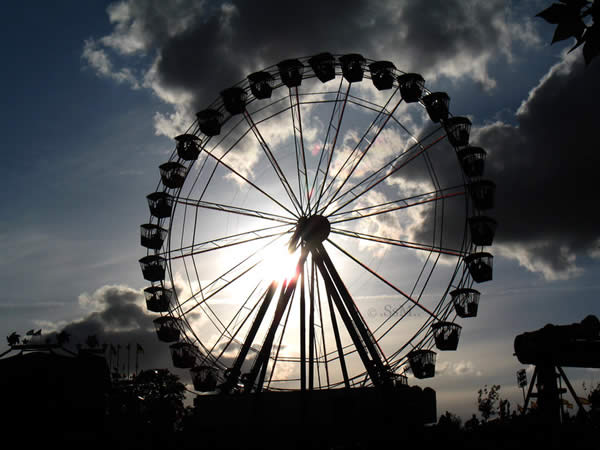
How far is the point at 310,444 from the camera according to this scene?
51.9ft

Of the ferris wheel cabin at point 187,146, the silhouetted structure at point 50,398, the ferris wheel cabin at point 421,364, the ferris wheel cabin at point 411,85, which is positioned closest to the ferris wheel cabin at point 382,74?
the ferris wheel cabin at point 411,85

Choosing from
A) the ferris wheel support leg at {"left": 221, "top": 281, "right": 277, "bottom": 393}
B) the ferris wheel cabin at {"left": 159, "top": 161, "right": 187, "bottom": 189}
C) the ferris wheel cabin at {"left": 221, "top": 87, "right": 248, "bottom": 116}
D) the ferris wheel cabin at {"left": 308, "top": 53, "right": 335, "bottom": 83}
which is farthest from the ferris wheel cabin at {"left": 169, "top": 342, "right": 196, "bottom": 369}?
the ferris wheel cabin at {"left": 308, "top": 53, "right": 335, "bottom": 83}

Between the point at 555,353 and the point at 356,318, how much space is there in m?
A: 8.24

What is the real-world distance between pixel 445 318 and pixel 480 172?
661 centimetres

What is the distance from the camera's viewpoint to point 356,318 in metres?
18.6

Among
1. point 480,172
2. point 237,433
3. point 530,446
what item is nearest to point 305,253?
point 237,433

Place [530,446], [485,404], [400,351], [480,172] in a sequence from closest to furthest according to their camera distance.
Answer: [530,446] → [400,351] → [480,172] → [485,404]

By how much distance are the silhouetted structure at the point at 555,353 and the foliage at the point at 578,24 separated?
10031mm

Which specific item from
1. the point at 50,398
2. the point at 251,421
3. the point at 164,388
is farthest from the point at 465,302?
the point at 164,388

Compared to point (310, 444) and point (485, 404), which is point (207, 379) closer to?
point (310, 444)

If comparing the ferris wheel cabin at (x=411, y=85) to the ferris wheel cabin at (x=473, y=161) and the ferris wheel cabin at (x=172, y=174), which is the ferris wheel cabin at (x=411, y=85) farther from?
the ferris wheel cabin at (x=172, y=174)

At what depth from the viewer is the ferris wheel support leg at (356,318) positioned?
17969mm

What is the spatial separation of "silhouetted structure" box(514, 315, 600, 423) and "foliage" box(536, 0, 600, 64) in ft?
32.9

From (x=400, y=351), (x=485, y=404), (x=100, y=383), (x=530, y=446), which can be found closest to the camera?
(x=530, y=446)
